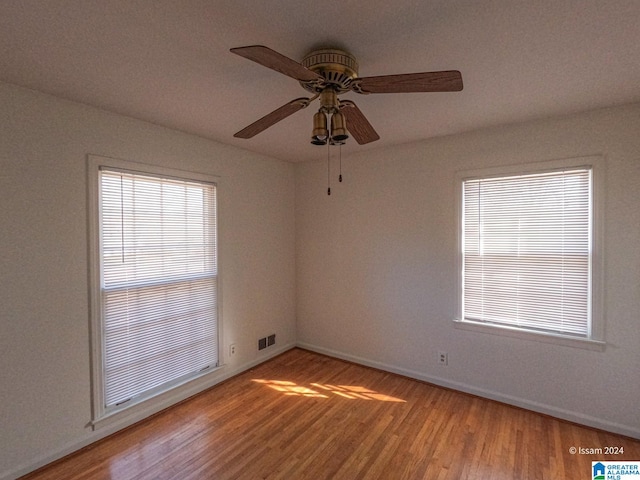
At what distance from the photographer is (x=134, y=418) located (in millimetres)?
2545

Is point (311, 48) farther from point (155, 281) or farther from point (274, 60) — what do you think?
point (155, 281)

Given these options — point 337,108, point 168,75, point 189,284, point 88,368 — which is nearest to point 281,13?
point 337,108

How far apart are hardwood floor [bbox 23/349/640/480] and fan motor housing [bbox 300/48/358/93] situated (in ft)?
7.79

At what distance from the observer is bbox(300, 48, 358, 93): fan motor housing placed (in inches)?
59.9

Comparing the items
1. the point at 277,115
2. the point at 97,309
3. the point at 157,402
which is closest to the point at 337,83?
the point at 277,115

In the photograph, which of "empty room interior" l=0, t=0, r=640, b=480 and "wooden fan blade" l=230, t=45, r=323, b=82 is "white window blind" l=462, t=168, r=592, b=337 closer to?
"empty room interior" l=0, t=0, r=640, b=480

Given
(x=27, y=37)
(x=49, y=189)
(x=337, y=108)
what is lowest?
(x=49, y=189)

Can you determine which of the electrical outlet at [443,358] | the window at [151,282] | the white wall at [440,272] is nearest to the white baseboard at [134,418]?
the window at [151,282]

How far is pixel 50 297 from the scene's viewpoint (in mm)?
2111

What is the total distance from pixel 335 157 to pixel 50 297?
2993 mm

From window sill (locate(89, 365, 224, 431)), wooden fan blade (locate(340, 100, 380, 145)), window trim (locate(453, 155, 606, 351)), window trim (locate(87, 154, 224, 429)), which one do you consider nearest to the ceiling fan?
wooden fan blade (locate(340, 100, 380, 145))

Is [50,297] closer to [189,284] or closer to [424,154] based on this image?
[189,284]

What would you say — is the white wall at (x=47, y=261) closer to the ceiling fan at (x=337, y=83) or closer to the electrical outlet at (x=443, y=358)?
the ceiling fan at (x=337, y=83)

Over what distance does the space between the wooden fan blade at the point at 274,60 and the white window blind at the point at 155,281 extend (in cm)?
186
